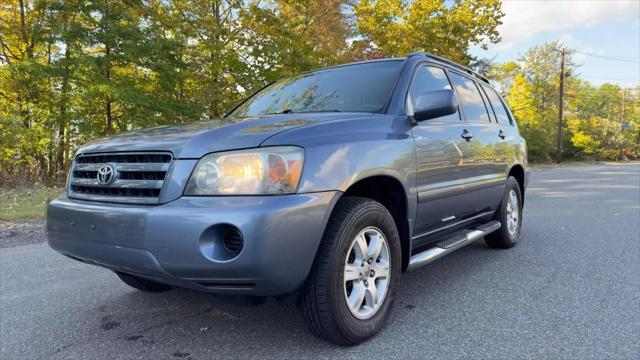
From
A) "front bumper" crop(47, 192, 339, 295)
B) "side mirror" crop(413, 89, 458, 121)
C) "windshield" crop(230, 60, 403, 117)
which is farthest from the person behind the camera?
"windshield" crop(230, 60, 403, 117)

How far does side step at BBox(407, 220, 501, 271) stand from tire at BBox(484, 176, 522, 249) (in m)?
0.24

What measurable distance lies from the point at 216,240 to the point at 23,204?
24.7ft

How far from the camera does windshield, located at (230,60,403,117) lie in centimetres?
312

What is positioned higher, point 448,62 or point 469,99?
point 448,62

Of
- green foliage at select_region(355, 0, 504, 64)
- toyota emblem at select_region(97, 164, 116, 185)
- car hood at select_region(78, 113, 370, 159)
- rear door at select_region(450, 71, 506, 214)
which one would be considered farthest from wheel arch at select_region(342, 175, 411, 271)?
green foliage at select_region(355, 0, 504, 64)

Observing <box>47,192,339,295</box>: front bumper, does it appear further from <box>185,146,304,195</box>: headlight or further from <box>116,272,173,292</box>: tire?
<box>116,272,173,292</box>: tire

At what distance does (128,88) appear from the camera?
10.7m

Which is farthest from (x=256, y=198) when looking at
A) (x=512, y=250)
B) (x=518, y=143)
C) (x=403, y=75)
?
(x=518, y=143)

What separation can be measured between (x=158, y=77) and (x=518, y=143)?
9.61 metres

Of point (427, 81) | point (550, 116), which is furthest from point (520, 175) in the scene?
point (550, 116)

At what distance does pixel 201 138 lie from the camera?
219cm

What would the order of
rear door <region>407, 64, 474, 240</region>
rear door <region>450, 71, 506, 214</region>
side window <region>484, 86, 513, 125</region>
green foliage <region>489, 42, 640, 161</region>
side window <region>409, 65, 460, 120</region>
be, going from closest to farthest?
1. rear door <region>407, 64, 474, 240</region>
2. side window <region>409, 65, 460, 120</region>
3. rear door <region>450, 71, 506, 214</region>
4. side window <region>484, 86, 513, 125</region>
5. green foliage <region>489, 42, 640, 161</region>

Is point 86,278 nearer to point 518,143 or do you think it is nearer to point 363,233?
point 363,233

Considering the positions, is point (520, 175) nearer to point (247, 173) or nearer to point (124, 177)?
point (247, 173)
